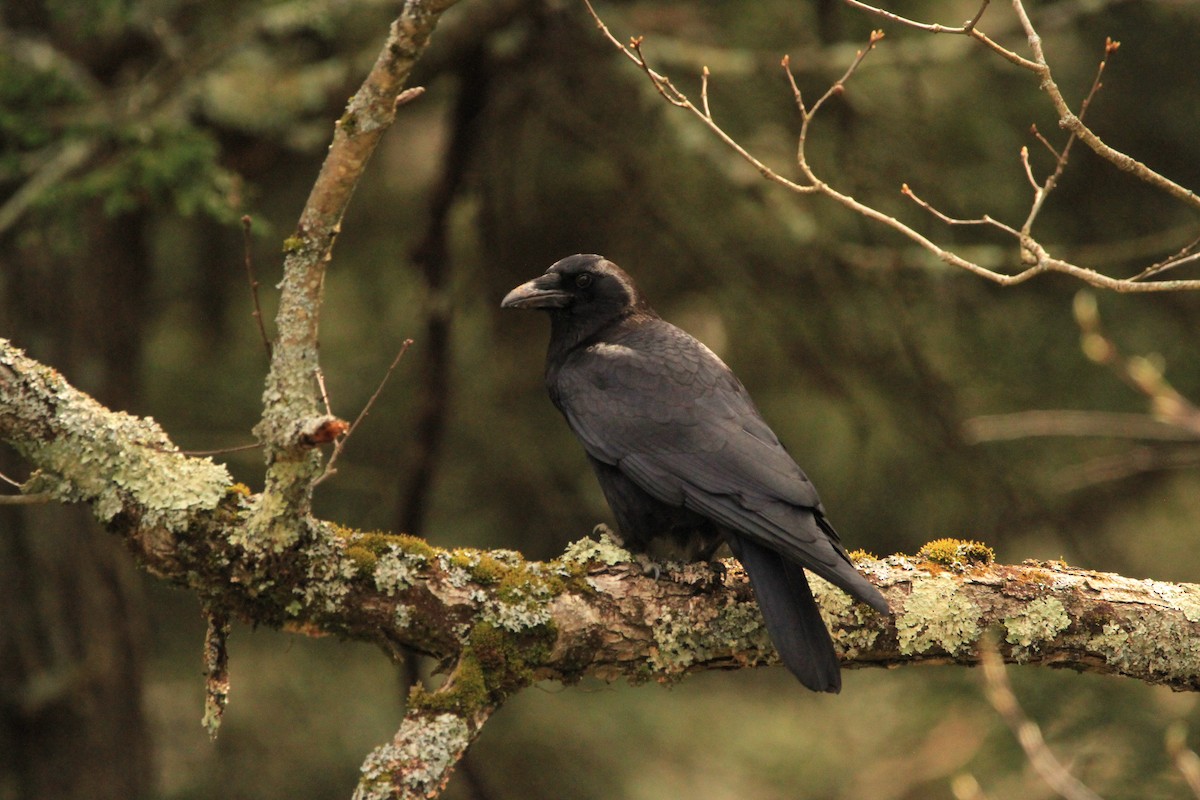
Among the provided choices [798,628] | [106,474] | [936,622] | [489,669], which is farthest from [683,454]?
[106,474]

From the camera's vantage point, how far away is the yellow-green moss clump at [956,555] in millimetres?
3932

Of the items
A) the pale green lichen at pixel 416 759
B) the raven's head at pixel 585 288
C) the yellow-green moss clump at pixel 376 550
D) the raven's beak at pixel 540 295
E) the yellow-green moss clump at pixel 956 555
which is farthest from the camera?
Result: the raven's head at pixel 585 288

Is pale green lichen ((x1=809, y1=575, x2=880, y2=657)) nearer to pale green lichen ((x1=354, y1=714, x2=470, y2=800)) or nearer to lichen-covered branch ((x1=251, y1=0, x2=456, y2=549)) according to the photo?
pale green lichen ((x1=354, y1=714, x2=470, y2=800))

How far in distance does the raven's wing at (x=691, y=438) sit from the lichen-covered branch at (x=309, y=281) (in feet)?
4.64

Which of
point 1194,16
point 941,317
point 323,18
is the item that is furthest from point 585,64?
point 1194,16

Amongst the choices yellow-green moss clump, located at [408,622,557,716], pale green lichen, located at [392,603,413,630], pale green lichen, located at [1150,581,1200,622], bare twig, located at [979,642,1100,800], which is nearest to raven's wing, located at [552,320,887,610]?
bare twig, located at [979,642,1100,800]

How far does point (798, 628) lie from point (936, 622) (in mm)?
433

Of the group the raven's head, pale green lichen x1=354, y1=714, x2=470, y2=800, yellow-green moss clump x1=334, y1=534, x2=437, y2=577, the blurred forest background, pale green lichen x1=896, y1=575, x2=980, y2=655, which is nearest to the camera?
pale green lichen x1=354, y1=714, x2=470, y2=800

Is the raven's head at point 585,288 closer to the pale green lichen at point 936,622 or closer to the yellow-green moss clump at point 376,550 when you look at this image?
the yellow-green moss clump at point 376,550

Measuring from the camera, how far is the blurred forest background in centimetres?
548

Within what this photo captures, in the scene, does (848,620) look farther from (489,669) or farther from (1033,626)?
(489,669)

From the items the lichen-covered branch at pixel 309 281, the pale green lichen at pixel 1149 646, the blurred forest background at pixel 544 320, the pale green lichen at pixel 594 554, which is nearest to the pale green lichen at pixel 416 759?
the lichen-covered branch at pixel 309 281

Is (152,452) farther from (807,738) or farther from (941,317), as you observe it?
(807,738)

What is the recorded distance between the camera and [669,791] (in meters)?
7.98
